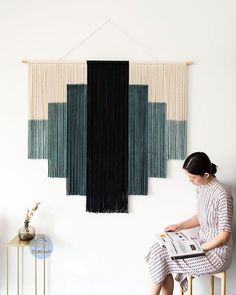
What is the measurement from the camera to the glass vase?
200cm

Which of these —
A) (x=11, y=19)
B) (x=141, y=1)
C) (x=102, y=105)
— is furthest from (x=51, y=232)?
(x=141, y=1)

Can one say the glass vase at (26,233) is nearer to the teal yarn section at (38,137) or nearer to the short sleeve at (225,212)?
the teal yarn section at (38,137)

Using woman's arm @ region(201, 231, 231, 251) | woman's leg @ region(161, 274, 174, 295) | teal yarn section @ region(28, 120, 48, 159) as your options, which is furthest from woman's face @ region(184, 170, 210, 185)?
teal yarn section @ region(28, 120, 48, 159)

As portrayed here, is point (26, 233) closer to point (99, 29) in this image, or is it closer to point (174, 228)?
point (174, 228)

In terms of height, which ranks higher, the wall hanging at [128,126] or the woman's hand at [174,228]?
the wall hanging at [128,126]

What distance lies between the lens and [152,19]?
2109mm

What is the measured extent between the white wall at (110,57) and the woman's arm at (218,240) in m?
0.40

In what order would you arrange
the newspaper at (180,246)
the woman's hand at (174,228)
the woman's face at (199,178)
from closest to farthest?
1. the newspaper at (180,246)
2. the woman's face at (199,178)
3. the woman's hand at (174,228)

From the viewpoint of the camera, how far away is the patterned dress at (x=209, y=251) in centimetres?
172

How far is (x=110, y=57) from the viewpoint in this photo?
6.93 feet

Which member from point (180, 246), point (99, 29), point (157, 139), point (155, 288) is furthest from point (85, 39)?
point (155, 288)

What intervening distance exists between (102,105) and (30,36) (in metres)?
0.68

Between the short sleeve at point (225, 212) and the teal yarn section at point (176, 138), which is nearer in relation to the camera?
the short sleeve at point (225, 212)

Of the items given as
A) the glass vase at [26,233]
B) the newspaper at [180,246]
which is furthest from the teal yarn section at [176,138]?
the glass vase at [26,233]
